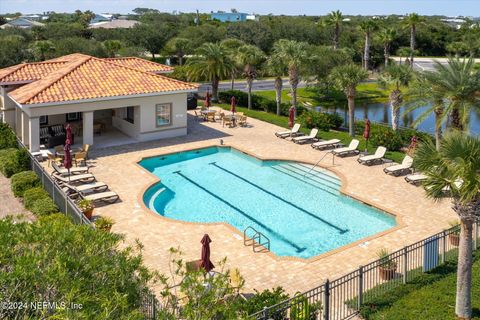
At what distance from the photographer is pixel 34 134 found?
2678 cm

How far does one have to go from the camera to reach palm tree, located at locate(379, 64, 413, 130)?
30.6 metres

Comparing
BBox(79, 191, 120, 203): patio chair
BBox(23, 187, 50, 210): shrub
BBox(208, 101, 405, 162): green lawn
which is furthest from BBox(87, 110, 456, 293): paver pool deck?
BBox(23, 187, 50, 210): shrub

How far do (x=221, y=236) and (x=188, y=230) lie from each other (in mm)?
1305

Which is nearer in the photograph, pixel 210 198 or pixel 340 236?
pixel 340 236

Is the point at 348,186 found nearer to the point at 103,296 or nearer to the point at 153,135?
the point at 153,135

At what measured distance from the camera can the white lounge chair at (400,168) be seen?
79.6 feet

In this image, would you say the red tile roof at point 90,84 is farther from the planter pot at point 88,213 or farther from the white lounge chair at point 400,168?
the white lounge chair at point 400,168

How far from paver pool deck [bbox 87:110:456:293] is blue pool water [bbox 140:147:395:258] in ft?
1.92

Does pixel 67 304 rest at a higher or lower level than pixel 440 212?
higher

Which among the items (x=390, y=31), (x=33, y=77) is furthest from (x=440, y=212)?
(x=390, y=31)

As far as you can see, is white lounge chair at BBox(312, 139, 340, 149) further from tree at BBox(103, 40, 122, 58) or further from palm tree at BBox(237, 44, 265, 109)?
tree at BBox(103, 40, 122, 58)

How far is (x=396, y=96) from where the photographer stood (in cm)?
3120

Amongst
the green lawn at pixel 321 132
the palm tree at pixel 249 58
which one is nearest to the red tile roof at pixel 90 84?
the green lawn at pixel 321 132

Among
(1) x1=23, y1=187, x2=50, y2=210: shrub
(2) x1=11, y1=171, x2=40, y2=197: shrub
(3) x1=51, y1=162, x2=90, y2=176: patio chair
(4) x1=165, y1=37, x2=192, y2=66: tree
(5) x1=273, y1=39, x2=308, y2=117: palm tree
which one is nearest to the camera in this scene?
(1) x1=23, y1=187, x2=50, y2=210: shrub
